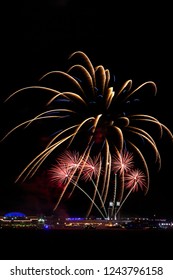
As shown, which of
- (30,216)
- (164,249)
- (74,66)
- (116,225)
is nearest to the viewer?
(164,249)

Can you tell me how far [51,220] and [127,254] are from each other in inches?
2044

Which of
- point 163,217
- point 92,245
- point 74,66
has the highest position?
point 74,66

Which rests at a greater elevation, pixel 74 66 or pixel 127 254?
pixel 74 66

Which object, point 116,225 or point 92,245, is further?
point 116,225

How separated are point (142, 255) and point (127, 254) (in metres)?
0.84

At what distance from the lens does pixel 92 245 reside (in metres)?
28.8

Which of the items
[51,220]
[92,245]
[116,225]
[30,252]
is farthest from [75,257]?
[51,220]

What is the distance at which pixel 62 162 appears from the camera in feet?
125

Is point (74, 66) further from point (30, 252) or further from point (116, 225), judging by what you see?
point (116, 225)

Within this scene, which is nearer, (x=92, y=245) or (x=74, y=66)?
(x=92, y=245)

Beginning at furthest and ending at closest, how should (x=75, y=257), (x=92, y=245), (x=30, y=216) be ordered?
(x=30, y=216) < (x=92, y=245) < (x=75, y=257)
